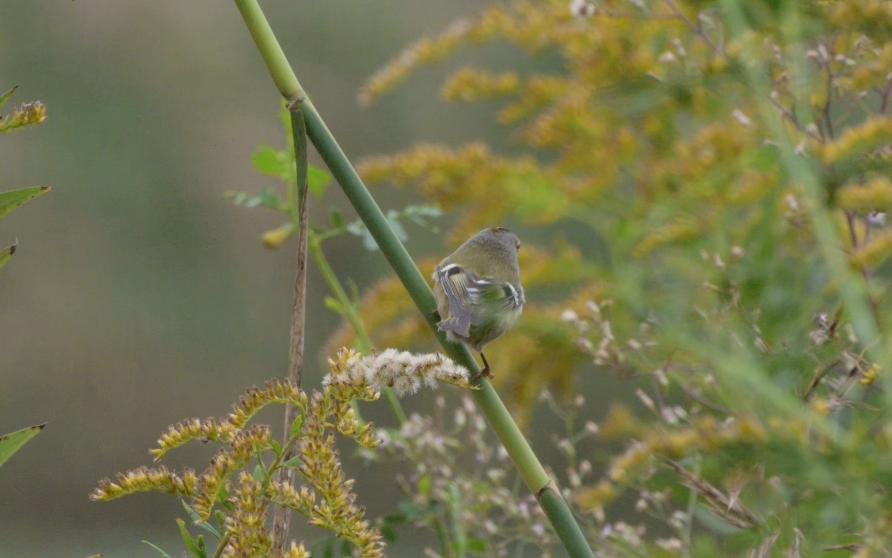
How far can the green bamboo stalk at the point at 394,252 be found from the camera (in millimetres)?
479

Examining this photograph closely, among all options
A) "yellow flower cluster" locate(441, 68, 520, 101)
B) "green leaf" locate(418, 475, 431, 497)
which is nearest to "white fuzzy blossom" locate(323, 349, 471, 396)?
"green leaf" locate(418, 475, 431, 497)

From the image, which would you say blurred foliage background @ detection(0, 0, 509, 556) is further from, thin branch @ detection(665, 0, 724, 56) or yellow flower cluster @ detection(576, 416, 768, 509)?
yellow flower cluster @ detection(576, 416, 768, 509)

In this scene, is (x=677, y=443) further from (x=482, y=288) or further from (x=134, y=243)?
(x=134, y=243)

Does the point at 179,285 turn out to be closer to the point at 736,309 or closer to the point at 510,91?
the point at 510,91

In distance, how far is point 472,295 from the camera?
1.16 meters

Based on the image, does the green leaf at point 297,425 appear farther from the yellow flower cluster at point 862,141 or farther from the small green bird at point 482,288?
the yellow flower cluster at point 862,141

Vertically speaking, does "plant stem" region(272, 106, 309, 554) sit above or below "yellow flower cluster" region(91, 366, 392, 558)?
above

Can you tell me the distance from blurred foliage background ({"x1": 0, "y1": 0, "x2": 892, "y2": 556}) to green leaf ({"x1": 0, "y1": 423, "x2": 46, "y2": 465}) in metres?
0.34

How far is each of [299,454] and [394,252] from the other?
0.09 m

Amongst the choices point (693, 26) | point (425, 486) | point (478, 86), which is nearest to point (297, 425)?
point (425, 486)

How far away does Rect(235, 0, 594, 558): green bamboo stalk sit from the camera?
1.57 ft

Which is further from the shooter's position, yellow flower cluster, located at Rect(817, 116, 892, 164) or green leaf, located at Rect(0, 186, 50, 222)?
yellow flower cluster, located at Rect(817, 116, 892, 164)

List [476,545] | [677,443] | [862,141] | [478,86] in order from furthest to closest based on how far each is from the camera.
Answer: [478,86], [476,545], [862,141], [677,443]

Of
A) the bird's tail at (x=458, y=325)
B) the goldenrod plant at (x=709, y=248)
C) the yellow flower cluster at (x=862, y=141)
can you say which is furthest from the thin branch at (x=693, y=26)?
the bird's tail at (x=458, y=325)
